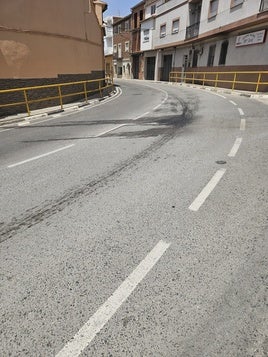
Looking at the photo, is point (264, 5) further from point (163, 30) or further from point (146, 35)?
point (146, 35)

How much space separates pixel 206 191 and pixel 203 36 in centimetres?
2591

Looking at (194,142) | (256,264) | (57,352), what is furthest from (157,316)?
(194,142)

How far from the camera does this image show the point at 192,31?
27.7 meters

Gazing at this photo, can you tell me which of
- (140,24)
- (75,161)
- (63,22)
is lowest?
(75,161)

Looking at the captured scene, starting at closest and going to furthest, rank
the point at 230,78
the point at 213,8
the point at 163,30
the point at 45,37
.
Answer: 1. the point at 45,37
2. the point at 230,78
3. the point at 213,8
4. the point at 163,30

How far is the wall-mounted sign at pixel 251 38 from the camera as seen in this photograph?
1733cm

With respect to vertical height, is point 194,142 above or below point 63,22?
below

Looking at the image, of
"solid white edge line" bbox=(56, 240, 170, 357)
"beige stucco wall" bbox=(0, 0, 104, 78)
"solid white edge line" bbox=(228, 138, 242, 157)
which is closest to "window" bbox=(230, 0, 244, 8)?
"beige stucco wall" bbox=(0, 0, 104, 78)

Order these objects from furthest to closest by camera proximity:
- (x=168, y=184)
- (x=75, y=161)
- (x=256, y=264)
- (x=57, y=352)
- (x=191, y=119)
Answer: (x=191, y=119) → (x=75, y=161) → (x=168, y=184) → (x=256, y=264) → (x=57, y=352)

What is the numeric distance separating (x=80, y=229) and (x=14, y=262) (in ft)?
2.81

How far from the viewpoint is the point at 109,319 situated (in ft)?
6.82

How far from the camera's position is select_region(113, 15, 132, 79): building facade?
47.3m

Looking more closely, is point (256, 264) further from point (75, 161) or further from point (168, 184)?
point (75, 161)

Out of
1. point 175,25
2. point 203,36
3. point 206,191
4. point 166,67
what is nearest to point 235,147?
point 206,191
